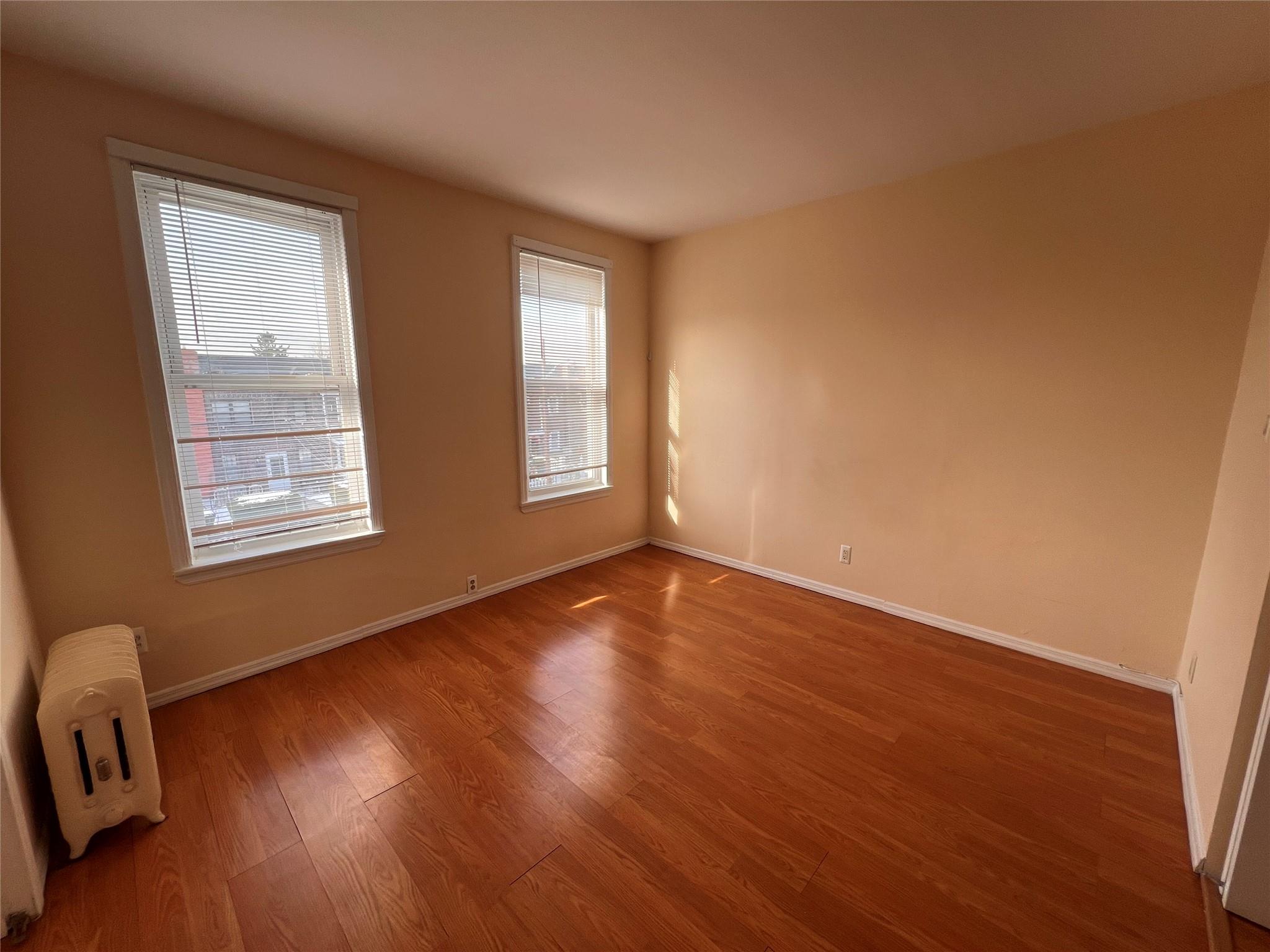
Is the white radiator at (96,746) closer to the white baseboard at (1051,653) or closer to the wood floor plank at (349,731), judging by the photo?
the wood floor plank at (349,731)

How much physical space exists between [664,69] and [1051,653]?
328 cm

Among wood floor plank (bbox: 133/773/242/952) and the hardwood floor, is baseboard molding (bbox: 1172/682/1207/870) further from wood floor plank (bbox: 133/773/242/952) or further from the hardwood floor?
wood floor plank (bbox: 133/773/242/952)

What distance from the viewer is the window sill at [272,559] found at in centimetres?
225

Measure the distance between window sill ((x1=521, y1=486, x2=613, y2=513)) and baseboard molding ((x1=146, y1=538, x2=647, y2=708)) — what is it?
1.56ft

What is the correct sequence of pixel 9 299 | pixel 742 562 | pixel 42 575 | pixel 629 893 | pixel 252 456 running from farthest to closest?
1. pixel 742 562
2. pixel 252 456
3. pixel 42 575
4. pixel 9 299
5. pixel 629 893

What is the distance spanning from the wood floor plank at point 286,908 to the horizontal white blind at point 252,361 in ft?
4.76

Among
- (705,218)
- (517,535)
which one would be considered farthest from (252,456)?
(705,218)

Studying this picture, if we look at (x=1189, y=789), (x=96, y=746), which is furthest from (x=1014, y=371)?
(x=96, y=746)

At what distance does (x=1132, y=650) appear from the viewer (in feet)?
7.86

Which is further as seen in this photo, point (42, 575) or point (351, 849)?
point (42, 575)

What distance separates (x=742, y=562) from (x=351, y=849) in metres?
2.97

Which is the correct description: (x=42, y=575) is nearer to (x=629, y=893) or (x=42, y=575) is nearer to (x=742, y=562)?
(x=629, y=893)

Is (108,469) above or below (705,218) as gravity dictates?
below

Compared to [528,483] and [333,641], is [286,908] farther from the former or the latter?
[528,483]
